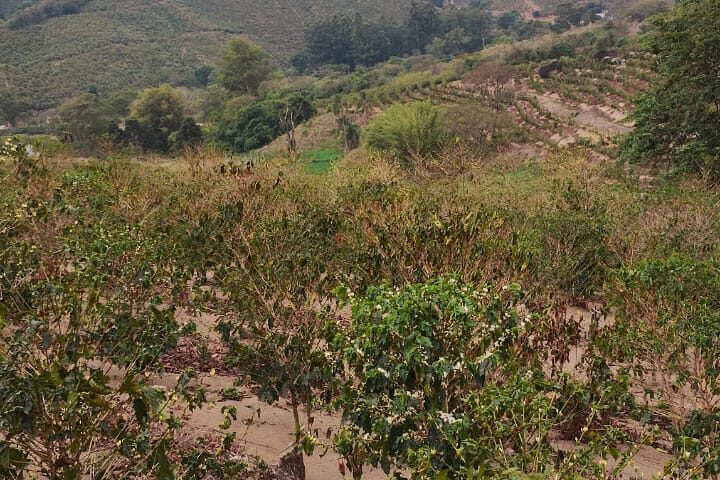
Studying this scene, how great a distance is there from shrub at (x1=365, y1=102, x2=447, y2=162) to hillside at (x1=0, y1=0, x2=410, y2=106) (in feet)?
145

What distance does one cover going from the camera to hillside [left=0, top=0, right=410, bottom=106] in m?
66.2

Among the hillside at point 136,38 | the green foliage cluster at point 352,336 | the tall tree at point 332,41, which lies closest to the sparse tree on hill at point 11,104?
the hillside at point 136,38

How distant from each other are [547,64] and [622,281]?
133 feet

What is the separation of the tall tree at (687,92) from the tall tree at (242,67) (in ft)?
157

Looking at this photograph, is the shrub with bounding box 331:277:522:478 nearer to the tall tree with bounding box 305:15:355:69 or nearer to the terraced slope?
the terraced slope

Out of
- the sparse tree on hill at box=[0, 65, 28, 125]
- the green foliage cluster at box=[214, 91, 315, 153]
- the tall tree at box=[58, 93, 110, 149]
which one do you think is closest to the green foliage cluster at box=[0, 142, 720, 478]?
the green foliage cluster at box=[214, 91, 315, 153]

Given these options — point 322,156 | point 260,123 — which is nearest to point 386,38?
point 260,123

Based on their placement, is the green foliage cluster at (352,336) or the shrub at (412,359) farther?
the shrub at (412,359)

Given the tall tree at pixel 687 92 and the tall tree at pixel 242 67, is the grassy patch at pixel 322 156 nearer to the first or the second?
the tall tree at pixel 687 92

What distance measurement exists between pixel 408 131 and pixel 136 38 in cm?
6282

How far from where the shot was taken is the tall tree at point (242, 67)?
189 ft

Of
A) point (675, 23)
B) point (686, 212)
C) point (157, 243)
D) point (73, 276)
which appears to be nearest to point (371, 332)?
point (73, 276)

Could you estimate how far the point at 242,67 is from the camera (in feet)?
192

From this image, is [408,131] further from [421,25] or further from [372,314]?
[421,25]
